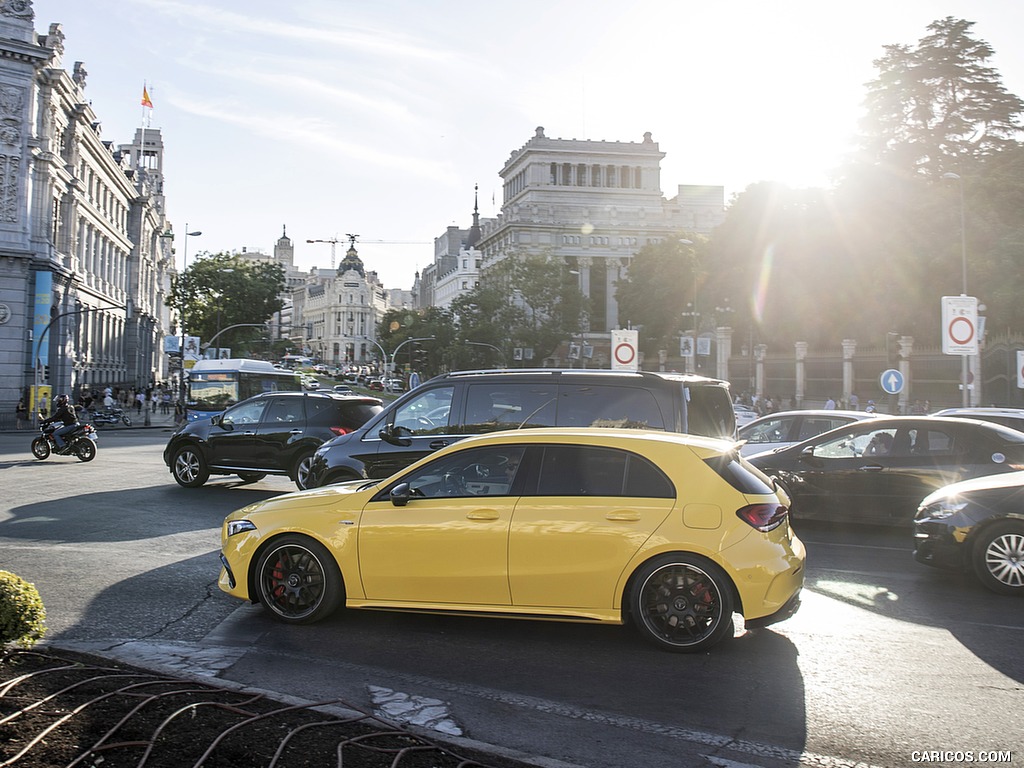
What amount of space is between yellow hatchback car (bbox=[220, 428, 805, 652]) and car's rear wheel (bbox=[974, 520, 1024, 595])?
9.41ft

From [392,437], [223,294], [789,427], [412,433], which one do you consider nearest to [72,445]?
[392,437]

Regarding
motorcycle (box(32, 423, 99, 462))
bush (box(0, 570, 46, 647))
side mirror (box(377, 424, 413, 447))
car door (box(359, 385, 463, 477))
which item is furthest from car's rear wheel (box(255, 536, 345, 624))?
motorcycle (box(32, 423, 99, 462))

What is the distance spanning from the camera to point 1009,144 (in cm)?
4281

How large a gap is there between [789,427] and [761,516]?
885 cm

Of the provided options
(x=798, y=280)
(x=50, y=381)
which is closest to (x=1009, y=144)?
(x=798, y=280)

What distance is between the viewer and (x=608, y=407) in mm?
9148

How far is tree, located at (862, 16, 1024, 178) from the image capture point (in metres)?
43.0

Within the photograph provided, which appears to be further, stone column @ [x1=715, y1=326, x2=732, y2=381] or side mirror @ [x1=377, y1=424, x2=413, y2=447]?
stone column @ [x1=715, y1=326, x2=732, y2=381]

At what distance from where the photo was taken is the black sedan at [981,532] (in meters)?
8.12

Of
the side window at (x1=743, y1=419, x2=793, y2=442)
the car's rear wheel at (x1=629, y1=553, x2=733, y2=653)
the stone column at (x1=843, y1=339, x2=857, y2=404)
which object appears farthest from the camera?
the stone column at (x1=843, y1=339, x2=857, y2=404)

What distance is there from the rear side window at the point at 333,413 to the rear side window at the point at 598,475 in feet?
30.4

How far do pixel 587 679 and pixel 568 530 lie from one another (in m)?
1.00

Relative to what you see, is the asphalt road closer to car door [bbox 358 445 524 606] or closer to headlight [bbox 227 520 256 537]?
car door [bbox 358 445 524 606]

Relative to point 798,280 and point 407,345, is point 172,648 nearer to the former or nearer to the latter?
point 798,280
